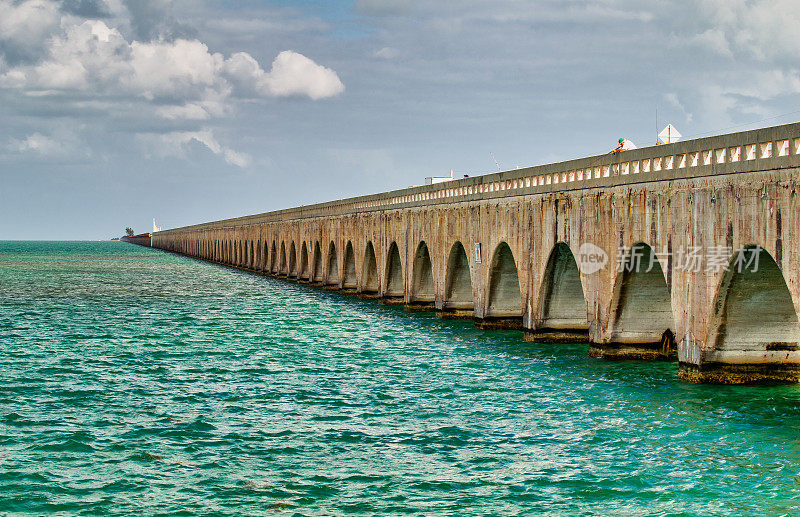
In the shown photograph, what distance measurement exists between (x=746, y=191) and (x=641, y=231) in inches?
216

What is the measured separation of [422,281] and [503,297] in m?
12.6

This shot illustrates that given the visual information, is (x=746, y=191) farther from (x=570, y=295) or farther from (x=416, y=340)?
(x=416, y=340)

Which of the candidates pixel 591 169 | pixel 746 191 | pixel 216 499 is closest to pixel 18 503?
pixel 216 499

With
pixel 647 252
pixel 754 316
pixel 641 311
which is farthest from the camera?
pixel 641 311

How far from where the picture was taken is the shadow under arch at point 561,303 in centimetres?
3572

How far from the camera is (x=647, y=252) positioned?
29.4 m

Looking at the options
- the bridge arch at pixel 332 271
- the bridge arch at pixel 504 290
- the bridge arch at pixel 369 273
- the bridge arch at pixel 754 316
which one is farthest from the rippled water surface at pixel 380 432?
the bridge arch at pixel 332 271

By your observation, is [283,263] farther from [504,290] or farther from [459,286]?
[504,290]

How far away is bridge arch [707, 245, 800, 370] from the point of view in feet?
78.3

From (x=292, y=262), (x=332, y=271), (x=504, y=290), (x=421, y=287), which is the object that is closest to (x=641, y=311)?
(x=504, y=290)

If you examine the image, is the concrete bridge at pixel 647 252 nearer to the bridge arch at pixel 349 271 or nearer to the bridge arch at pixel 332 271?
the bridge arch at pixel 349 271

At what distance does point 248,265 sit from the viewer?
4678 inches

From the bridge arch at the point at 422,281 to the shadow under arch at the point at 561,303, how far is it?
17648 millimetres

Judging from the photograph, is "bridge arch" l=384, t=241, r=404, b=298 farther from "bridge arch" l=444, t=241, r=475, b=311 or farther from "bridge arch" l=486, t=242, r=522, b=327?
"bridge arch" l=486, t=242, r=522, b=327
